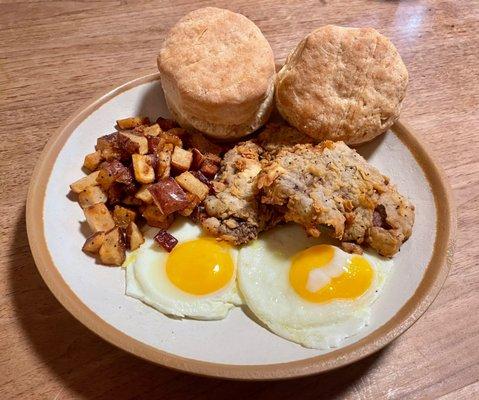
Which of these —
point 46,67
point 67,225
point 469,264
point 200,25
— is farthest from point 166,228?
point 46,67

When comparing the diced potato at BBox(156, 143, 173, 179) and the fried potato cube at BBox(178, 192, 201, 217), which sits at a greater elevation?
the diced potato at BBox(156, 143, 173, 179)

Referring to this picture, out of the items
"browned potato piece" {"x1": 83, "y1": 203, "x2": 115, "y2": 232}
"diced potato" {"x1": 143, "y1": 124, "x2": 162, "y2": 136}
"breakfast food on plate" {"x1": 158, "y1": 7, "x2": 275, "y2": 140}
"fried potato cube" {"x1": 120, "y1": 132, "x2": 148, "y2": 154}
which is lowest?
"browned potato piece" {"x1": 83, "y1": 203, "x2": 115, "y2": 232}

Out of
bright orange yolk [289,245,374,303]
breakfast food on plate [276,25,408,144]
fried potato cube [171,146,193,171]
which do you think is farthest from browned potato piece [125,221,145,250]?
breakfast food on plate [276,25,408,144]

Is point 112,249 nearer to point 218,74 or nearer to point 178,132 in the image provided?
point 178,132

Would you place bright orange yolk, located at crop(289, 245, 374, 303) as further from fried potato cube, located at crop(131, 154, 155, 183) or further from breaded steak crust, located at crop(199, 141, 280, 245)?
fried potato cube, located at crop(131, 154, 155, 183)

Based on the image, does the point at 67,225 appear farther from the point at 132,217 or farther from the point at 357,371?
the point at 357,371
